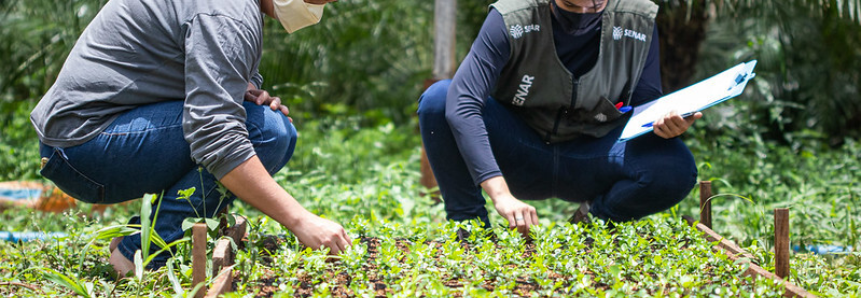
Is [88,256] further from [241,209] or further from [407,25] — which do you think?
[407,25]

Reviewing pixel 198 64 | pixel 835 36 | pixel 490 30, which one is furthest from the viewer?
pixel 835 36

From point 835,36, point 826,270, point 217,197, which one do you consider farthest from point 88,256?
point 835,36

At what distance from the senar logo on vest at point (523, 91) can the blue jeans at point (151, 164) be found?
80 centimetres

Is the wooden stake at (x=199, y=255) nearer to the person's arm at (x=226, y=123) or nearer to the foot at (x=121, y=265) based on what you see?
the person's arm at (x=226, y=123)

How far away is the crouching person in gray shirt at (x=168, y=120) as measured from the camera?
182cm

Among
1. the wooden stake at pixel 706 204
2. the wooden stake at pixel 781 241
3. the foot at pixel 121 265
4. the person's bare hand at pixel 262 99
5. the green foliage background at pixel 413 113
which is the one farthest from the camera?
the green foliage background at pixel 413 113

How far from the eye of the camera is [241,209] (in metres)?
3.21

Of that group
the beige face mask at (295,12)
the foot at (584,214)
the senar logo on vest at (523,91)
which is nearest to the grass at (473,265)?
the foot at (584,214)

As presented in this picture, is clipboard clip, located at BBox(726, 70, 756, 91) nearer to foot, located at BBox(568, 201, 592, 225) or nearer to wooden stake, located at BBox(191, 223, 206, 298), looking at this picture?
foot, located at BBox(568, 201, 592, 225)

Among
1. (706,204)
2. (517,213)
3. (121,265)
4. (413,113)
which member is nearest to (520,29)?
(517,213)

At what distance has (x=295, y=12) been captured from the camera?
83.7 inches

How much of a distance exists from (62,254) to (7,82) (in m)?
2.46

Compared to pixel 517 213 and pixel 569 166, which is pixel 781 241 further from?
pixel 569 166

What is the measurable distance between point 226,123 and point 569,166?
1179 mm
